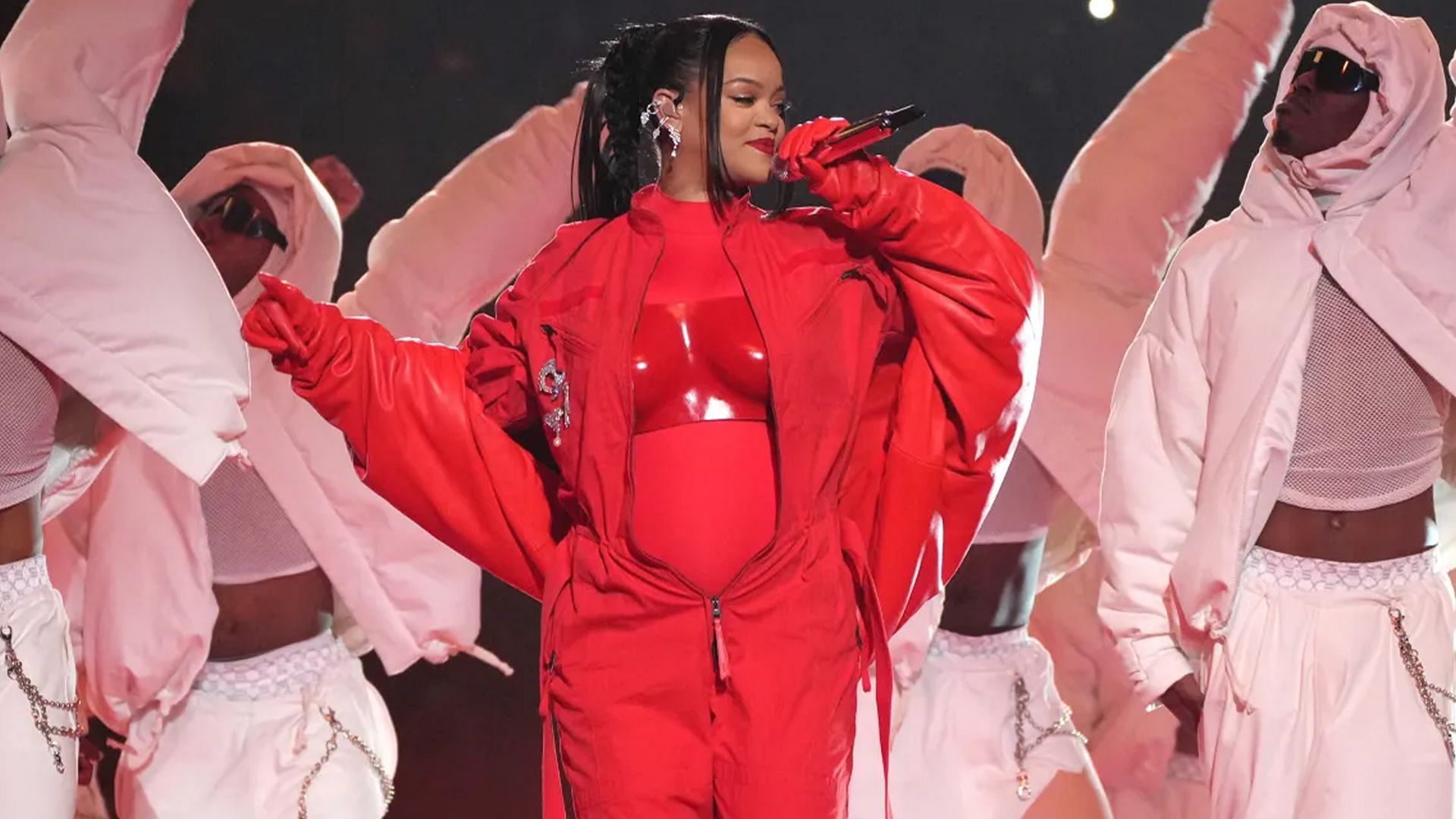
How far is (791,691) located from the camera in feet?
7.22

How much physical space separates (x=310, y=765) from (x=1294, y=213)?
2.17m

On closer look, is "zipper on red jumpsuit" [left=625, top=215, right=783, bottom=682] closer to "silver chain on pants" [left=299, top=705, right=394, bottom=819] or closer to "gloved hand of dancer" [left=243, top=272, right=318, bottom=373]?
"gloved hand of dancer" [left=243, top=272, right=318, bottom=373]

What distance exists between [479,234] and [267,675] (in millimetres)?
1108

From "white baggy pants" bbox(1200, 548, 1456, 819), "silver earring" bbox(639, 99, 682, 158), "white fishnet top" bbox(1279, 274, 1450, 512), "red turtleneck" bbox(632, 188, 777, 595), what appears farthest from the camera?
"white fishnet top" bbox(1279, 274, 1450, 512)

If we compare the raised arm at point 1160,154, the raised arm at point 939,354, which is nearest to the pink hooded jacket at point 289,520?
the raised arm at point 939,354

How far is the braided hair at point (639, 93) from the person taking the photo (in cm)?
232

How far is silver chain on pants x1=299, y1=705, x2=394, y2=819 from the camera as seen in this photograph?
337 cm

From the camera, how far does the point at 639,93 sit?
2.46m

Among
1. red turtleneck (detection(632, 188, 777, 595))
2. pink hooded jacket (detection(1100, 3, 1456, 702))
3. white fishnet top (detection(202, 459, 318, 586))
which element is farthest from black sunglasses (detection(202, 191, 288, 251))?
pink hooded jacket (detection(1100, 3, 1456, 702))

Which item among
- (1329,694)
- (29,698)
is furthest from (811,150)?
(29,698)

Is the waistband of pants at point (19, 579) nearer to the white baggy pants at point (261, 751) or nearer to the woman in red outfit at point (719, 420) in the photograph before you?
the white baggy pants at point (261, 751)

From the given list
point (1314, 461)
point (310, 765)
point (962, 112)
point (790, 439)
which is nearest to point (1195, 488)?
point (1314, 461)

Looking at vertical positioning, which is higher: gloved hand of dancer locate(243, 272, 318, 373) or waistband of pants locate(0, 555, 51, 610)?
gloved hand of dancer locate(243, 272, 318, 373)

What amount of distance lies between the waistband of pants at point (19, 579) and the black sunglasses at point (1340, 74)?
2.39m
